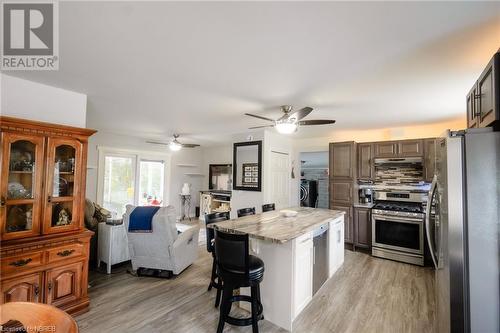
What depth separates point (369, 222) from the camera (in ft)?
15.0

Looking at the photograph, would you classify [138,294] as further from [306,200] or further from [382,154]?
[306,200]

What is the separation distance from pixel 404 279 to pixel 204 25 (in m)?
4.20

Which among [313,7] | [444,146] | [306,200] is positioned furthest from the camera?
[306,200]

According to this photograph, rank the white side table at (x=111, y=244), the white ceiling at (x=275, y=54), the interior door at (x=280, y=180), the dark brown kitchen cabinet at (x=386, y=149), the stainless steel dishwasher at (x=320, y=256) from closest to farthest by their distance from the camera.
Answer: the white ceiling at (x=275, y=54), the stainless steel dishwasher at (x=320, y=256), the white side table at (x=111, y=244), the dark brown kitchen cabinet at (x=386, y=149), the interior door at (x=280, y=180)

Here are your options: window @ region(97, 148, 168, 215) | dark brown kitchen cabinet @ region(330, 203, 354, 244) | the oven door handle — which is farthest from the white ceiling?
window @ region(97, 148, 168, 215)

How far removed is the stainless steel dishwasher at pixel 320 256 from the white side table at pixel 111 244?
2861mm

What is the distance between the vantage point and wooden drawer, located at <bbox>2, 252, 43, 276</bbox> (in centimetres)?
202

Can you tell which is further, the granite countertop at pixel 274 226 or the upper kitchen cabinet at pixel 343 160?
the upper kitchen cabinet at pixel 343 160

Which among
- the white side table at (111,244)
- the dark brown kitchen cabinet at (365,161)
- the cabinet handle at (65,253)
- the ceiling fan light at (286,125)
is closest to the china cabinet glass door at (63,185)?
the cabinet handle at (65,253)

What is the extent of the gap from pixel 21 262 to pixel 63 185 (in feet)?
2.66

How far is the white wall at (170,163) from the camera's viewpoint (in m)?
5.43

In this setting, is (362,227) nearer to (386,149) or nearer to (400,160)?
(400,160)

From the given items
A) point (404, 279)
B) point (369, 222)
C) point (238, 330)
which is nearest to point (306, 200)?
point (369, 222)

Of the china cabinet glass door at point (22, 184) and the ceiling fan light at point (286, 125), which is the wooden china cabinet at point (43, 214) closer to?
the china cabinet glass door at point (22, 184)
